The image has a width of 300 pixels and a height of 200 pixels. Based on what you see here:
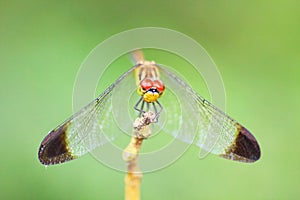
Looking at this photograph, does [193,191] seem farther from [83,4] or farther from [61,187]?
[83,4]

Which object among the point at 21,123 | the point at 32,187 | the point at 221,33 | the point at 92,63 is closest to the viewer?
the point at 92,63

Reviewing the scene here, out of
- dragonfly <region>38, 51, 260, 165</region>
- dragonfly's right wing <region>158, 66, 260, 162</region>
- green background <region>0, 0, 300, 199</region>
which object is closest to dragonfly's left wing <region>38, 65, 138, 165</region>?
dragonfly <region>38, 51, 260, 165</region>

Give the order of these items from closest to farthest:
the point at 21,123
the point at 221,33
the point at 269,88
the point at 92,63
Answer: the point at 92,63 → the point at 21,123 → the point at 269,88 → the point at 221,33

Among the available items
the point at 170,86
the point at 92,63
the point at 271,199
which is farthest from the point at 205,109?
the point at 271,199

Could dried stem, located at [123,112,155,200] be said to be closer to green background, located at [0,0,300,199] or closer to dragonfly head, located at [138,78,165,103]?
dragonfly head, located at [138,78,165,103]

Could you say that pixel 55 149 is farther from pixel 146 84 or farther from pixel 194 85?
pixel 194 85

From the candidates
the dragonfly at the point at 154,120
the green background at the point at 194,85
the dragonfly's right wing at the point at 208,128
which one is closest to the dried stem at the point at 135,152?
the dragonfly at the point at 154,120
